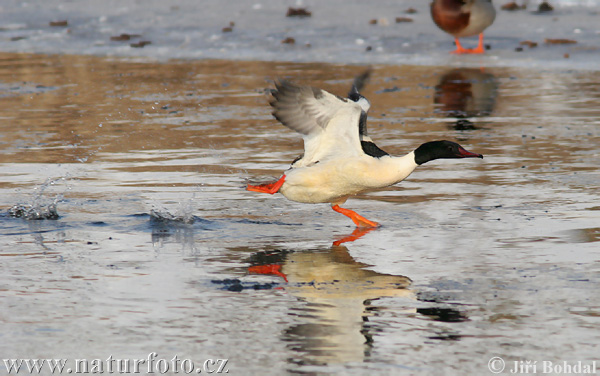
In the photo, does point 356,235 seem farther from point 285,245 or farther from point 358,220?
point 285,245

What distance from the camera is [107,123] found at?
462 inches

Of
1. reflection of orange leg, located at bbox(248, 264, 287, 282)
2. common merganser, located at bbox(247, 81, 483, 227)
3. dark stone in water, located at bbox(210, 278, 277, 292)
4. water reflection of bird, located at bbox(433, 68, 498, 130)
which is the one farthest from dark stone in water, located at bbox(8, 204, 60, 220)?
water reflection of bird, located at bbox(433, 68, 498, 130)

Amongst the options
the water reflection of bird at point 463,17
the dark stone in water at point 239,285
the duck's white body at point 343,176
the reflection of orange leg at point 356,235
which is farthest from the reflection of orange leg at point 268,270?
the water reflection of bird at point 463,17

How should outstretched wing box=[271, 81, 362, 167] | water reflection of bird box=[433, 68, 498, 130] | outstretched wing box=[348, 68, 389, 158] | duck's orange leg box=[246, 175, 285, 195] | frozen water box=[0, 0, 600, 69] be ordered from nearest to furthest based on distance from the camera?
outstretched wing box=[271, 81, 362, 167], outstretched wing box=[348, 68, 389, 158], duck's orange leg box=[246, 175, 285, 195], water reflection of bird box=[433, 68, 498, 130], frozen water box=[0, 0, 600, 69]

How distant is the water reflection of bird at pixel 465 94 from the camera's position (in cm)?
1243

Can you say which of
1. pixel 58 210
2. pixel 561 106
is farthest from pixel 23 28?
pixel 58 210

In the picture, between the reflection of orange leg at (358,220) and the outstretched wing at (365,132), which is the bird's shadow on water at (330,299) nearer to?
the reflection of orange leg at (358,220)

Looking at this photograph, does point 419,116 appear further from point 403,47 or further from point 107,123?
point 403,47

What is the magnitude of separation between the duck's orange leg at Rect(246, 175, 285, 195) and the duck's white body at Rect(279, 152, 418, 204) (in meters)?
0.04

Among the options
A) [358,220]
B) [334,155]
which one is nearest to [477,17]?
[334,155]

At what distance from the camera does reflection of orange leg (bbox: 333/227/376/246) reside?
267 inches

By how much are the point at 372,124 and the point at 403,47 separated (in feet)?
24.1

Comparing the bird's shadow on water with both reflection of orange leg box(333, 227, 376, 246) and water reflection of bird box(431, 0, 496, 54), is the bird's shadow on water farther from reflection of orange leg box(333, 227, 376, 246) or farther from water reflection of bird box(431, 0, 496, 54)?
water reflection of bird box(431, 0, 496, 54)

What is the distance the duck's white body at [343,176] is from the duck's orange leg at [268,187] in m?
0.04
